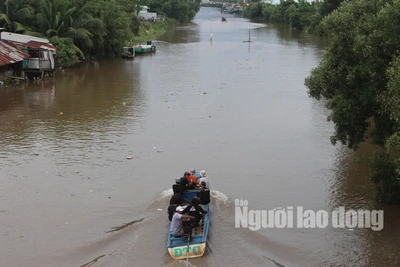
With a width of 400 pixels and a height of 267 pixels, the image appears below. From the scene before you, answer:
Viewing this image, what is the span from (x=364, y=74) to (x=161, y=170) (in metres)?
7.40

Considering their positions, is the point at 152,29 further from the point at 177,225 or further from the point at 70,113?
the point at 177,225

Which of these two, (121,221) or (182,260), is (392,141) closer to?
(182,260)

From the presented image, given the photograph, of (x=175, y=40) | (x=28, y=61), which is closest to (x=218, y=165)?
(x=28, y=61)

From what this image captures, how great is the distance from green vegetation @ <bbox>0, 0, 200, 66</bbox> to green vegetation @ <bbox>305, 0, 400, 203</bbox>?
25255mm

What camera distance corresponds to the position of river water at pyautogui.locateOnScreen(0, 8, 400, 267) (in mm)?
11414

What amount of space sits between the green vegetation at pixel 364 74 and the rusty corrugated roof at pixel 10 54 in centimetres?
1983

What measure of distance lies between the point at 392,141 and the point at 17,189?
10509 millimetres

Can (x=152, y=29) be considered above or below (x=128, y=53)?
above

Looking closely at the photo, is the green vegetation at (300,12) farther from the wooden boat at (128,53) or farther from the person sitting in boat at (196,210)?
the person sitting in boat at (196,210)

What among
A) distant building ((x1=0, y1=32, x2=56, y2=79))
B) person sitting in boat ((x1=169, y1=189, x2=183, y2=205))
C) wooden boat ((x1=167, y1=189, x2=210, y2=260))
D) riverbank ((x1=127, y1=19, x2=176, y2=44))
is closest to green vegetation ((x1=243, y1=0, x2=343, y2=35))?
riverbank ((x1=127, y1=19, x2=176, y2=44))

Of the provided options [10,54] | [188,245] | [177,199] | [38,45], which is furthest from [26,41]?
[188,245]

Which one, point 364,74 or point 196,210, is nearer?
point 196,210

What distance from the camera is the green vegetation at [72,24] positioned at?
3484 centimetres

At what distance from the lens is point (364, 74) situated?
1180 centimetres
